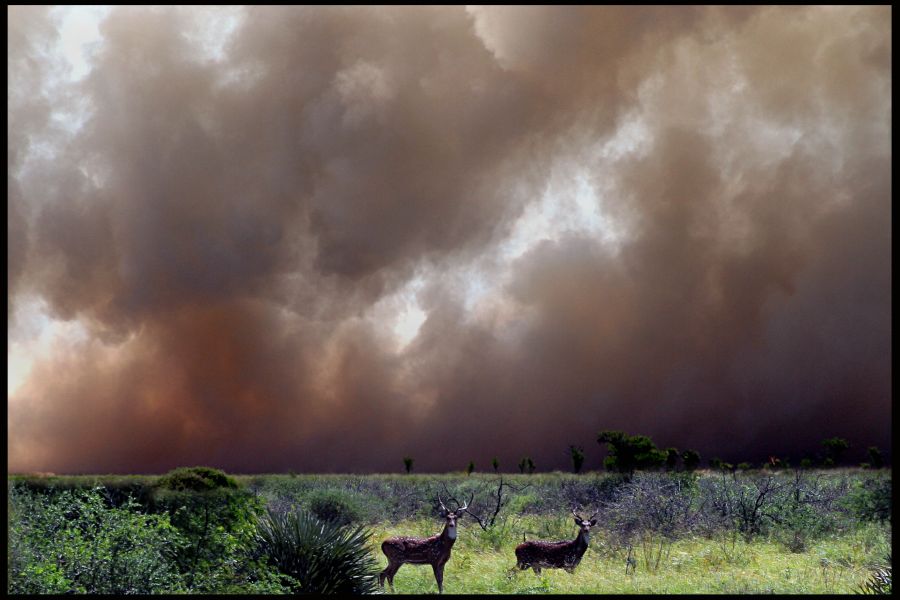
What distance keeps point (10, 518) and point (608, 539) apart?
1738 cm

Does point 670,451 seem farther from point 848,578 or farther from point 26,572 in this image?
point 26,572

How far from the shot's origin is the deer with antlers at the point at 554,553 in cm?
1788

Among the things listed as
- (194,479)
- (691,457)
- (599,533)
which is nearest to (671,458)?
(691,457)

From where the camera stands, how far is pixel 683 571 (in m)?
19.3

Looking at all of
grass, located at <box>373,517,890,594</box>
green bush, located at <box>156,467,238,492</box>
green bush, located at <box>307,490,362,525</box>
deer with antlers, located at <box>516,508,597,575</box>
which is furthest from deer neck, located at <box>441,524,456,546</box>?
green bush, located at <box>307,490,362,525</box>

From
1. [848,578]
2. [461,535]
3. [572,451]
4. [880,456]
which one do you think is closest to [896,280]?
[848,578]

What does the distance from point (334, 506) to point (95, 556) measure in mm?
16910

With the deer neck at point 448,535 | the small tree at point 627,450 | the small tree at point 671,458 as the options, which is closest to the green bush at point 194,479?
the deer neck at point 448,535

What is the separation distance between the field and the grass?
0.05 meters

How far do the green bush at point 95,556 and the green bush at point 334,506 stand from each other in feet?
51.3

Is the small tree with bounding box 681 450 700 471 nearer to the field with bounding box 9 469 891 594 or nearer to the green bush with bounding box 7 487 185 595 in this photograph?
the field with bounding box 9 469 891 594

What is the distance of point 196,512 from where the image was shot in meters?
13.3

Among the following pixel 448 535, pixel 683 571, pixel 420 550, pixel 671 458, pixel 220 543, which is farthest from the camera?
pixel 671 458

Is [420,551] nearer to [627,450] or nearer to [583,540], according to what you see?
[583,540]
